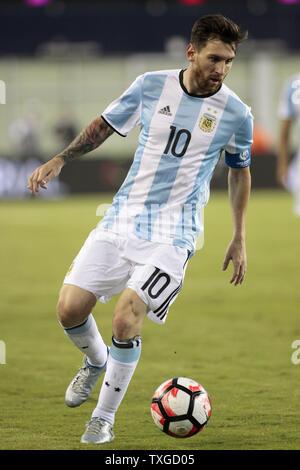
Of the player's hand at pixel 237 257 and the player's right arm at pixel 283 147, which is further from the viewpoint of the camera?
the player's right arm at pixel 283 147

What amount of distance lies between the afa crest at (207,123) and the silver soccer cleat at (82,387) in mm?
1514

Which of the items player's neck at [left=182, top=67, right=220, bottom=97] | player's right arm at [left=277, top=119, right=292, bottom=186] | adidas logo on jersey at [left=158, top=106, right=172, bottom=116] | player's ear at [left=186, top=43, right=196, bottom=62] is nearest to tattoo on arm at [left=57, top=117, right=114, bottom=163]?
adidas logo on jersey at [left=158, top=106, right=172, bottom=116]

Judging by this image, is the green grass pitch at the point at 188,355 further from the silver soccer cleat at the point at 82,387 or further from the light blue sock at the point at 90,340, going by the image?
the light blue sock at the point at 90,340

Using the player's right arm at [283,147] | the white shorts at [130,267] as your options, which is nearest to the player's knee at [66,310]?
the white shorts at [130,267]

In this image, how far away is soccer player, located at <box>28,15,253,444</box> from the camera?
4387mm

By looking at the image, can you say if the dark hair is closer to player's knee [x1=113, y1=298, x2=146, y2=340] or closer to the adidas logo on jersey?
the adidas logo on jersey

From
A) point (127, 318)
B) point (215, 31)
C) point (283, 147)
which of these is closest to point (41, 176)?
point (127, 318)

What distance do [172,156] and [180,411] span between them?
130cm

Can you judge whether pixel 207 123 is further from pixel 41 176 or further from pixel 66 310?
pixel 66 310

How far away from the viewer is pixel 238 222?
4.90m

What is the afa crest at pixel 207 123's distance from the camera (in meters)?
4.58

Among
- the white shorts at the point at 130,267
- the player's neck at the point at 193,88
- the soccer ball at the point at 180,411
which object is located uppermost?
the player's neck at the point at 193,88

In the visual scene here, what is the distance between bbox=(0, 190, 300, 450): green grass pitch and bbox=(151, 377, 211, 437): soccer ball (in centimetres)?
7
